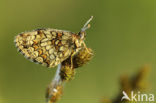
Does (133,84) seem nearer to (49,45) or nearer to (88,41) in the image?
(49,45)

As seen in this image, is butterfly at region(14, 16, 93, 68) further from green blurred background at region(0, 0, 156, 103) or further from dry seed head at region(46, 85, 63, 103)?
green blurred background at region(0, 0, 156, 103)

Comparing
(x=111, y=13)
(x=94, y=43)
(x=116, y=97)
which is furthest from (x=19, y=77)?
(x=116, y=97)

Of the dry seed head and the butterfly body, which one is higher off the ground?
the butterfly body

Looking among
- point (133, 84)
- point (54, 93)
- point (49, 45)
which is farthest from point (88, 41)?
point (54, 93)

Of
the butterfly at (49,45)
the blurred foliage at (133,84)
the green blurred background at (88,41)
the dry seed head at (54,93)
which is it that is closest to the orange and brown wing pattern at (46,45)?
the butterfly at (49,45)

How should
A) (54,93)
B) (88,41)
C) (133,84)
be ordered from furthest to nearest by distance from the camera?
(88,41) → (133,84) → (54,93)

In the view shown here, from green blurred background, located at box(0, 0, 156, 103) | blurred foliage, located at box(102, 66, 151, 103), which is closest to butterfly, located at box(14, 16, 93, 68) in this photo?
blurred foliage, located at box(102, 66, 151, 103)

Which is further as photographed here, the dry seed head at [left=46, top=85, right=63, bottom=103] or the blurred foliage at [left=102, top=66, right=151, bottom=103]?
the blurred foliage at [left=102, top=66, right=151, bottom=103]

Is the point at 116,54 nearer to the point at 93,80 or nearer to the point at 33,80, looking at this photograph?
the point at 93,80
